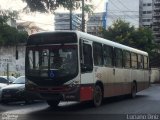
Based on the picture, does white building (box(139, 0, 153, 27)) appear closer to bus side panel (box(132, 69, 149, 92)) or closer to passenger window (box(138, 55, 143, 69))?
bus side panel (box(132, 69, 149, 92))

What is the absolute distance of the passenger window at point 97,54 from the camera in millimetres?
18125

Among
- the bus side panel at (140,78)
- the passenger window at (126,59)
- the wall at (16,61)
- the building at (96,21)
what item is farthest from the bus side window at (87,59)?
the building at (96,21)

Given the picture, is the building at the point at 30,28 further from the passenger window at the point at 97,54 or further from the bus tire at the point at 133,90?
the passenger window at the point at 97,54

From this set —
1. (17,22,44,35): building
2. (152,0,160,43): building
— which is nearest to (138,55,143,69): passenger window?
(17,22,44,35): building

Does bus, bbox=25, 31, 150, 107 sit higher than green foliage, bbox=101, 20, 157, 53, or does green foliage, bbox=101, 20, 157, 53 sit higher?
green foliage, bbox=101, 20, 157, 53

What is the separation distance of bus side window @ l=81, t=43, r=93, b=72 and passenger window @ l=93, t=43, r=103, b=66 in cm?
54

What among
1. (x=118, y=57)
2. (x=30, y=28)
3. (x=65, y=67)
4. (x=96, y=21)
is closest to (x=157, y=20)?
(x=96, y=21)

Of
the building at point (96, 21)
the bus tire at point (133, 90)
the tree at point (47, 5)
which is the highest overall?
the building at point (96, 21)

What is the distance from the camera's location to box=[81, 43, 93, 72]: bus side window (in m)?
16.8

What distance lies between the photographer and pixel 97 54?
60.4ft

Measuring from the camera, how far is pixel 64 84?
53.2ft

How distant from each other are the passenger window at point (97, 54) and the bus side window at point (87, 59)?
1.77 feet

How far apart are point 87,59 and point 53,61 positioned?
55.6 inches

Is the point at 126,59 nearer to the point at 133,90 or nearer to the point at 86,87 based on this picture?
the point at 133,90
